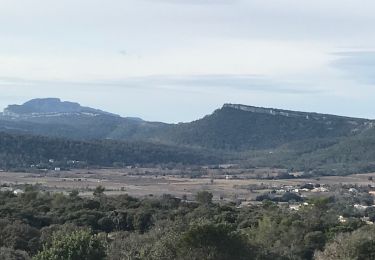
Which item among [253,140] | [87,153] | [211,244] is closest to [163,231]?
[211,244]

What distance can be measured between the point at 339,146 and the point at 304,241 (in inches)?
3993

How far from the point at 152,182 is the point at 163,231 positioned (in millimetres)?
61798

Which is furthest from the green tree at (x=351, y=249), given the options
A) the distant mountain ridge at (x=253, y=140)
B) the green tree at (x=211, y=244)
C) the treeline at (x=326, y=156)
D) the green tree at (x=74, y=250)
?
the distant mountain ridge at (x=253, y=140)

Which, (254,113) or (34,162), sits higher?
(254,113)

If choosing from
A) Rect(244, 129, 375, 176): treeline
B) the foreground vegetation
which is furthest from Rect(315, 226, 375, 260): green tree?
Rect(244, 129, 375, 176): treeline

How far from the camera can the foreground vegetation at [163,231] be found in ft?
84.4

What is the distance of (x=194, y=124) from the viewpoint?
6806 inches

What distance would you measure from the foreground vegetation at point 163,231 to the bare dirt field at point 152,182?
2366 cm

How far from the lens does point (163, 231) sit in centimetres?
3100

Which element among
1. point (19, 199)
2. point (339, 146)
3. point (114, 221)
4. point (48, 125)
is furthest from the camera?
point (48, 125)

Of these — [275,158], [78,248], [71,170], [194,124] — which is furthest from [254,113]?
[78,248]

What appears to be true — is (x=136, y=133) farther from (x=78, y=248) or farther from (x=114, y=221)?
(x=78, y=248)

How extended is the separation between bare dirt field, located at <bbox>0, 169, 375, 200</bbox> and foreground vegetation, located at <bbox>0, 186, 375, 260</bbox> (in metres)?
23.7

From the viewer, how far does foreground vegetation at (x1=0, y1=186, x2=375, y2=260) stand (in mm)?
25719
